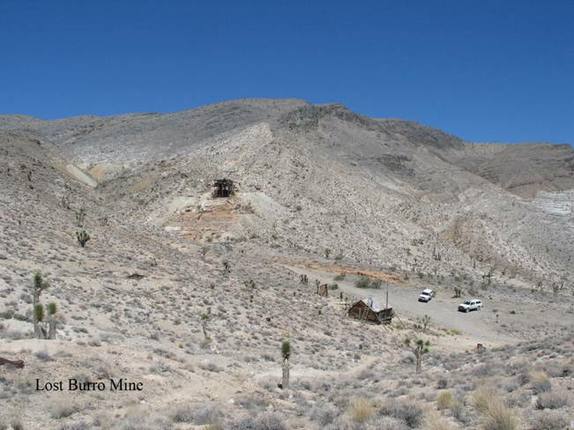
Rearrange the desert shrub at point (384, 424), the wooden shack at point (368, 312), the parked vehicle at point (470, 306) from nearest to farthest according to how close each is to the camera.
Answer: the desert shrub at point (384, 424), the wooden shack at point (368, 312), the parked vehicle at point (470, 306)

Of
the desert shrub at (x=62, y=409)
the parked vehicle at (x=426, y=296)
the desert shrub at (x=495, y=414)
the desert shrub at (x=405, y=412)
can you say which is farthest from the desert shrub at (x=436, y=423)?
the parked vehicle at (x=426, y=296)

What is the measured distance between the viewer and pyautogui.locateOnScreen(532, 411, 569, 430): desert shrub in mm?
9289

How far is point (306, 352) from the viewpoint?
83.4 ft

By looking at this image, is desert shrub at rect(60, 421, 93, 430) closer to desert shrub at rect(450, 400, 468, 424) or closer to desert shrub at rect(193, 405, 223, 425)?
desert shrub at rect(193, 405, 223, 425)

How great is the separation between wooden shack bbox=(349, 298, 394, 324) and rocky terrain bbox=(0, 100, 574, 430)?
0.74m

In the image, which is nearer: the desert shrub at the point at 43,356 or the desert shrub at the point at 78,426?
the desert shrub at the point at 78,426

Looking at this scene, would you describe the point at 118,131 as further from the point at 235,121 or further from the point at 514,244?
the point at 514,244

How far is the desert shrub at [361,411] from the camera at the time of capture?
1093cm

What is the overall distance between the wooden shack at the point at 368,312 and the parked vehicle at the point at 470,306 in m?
9.83

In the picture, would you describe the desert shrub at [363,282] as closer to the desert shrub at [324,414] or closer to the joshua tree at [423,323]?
the joshua tree at [423,323]

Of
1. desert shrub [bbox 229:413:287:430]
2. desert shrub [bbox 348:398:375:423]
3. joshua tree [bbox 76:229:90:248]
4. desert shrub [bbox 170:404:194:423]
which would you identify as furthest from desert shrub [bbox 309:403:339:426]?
joshua tree [bbox 76:229:90:248]

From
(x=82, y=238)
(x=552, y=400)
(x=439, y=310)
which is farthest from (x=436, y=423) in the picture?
(x=439, y=310)

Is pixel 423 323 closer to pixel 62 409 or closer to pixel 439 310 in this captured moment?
pixel 439 310

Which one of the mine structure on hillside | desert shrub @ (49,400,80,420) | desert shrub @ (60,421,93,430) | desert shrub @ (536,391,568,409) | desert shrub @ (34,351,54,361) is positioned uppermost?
the mine structure on hillside
